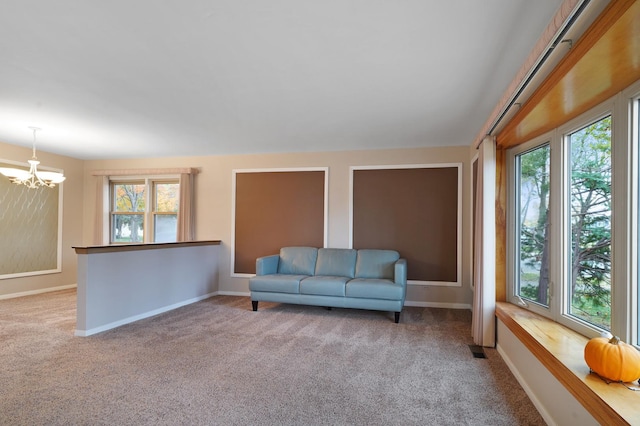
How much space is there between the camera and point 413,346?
343 cm

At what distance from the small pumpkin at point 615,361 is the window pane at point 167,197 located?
6145 millimetres

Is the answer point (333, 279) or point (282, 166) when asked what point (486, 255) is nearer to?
point (333, 279)

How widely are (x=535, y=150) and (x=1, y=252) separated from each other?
7.33 metres

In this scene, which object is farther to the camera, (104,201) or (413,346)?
(104,201)

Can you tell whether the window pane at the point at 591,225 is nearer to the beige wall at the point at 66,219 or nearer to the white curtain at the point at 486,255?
Result: the white curtain at the point at 486,255

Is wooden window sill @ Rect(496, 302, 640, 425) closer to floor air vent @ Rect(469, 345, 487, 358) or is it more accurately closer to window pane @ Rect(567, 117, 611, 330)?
window pane @ Rect(567, 117, 611, 330)

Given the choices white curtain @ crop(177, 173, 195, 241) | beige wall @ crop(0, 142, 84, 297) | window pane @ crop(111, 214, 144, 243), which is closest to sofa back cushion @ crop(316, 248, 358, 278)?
white curtain @ crop(177, 173, 195, 241)

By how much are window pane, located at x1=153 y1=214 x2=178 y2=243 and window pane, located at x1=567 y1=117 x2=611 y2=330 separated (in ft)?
19.3

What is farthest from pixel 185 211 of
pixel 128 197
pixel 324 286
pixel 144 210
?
pixel 324 286

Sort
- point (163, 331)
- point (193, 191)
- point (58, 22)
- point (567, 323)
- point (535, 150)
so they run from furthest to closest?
point (193, 191) < point (163, 331) < point (535, 150) < point (567, 323) < point (58, 22)

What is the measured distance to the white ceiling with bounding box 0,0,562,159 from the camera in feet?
6.50

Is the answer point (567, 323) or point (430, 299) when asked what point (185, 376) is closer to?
point (567, 323)

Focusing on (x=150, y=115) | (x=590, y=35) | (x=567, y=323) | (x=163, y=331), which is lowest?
(x=163, y=331)

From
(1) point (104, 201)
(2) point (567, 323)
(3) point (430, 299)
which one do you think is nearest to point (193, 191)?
(1) point (104, 201)
